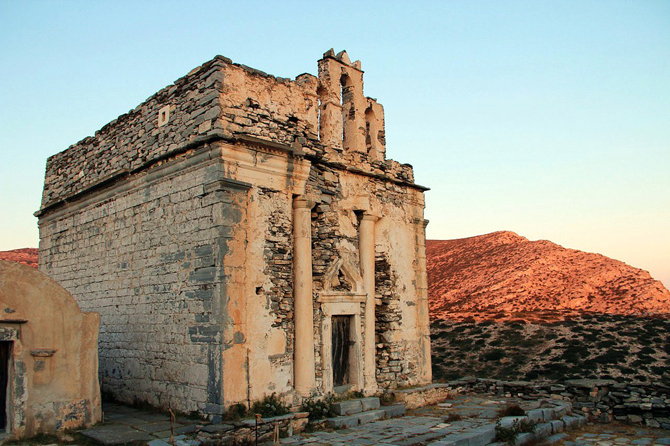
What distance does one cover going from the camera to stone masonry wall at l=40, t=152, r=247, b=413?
9.21 metres

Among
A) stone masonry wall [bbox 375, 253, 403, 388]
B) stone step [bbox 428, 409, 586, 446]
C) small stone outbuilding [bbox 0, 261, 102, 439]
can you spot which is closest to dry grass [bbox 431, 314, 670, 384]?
stone masonry wall [bbox 375, 253, 403, 388]

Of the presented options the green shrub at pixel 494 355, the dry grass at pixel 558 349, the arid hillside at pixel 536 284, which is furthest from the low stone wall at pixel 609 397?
the arid hillside at pixel 536 284

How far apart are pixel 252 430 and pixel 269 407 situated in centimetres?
82

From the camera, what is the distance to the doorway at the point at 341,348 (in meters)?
11.7

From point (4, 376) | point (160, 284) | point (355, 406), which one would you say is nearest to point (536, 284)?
point (355, 406)

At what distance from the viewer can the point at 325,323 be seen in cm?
1111

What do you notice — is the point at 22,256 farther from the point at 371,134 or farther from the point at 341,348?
the point at 341,348

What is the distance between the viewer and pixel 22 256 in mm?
41594

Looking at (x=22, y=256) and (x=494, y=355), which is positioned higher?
(x=22, y=256)

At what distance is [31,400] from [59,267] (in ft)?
20.6

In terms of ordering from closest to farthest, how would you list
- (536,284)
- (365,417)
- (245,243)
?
1. (245,243)
2. (365,417)
3. (536,284)

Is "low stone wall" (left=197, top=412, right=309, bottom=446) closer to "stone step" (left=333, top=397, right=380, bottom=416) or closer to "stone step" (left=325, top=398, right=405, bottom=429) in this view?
"stone step" (left=325, top=398, right=405, bottom=429)

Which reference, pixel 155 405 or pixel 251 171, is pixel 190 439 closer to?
pixel 155 405

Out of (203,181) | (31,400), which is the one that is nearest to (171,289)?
(203,181)
